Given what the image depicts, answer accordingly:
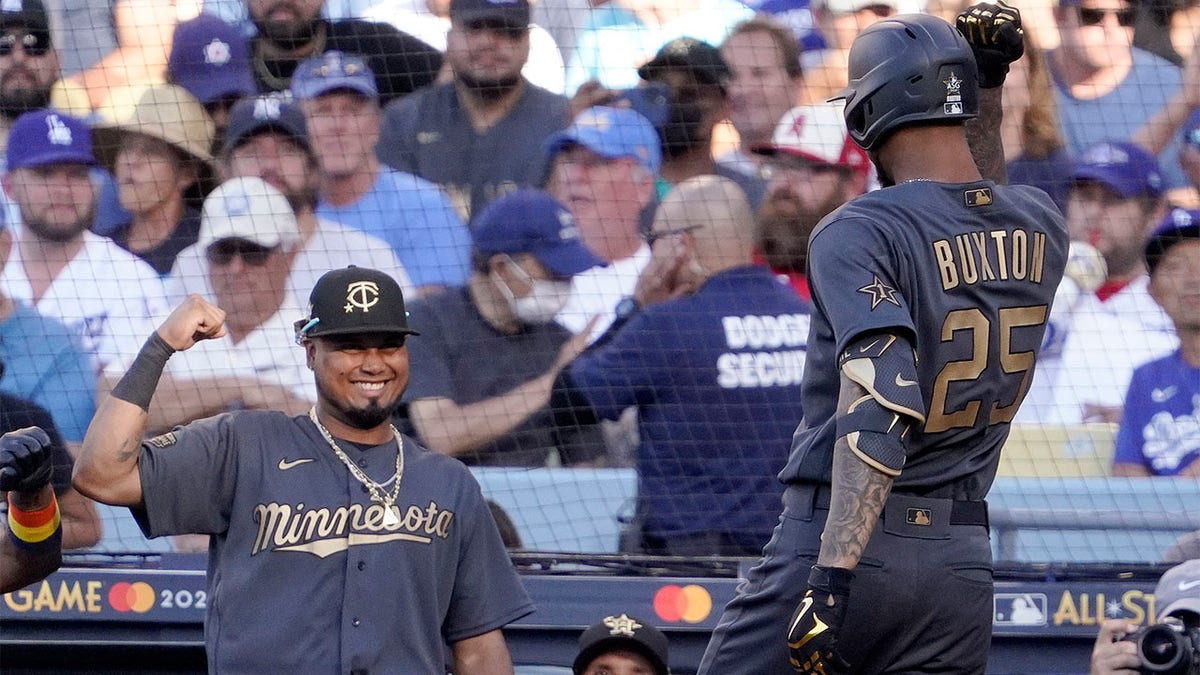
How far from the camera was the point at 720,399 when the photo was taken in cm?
468

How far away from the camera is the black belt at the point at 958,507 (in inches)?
103

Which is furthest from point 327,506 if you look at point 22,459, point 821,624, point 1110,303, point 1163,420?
point 1110,303

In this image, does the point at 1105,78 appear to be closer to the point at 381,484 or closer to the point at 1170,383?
the point at 1170,383

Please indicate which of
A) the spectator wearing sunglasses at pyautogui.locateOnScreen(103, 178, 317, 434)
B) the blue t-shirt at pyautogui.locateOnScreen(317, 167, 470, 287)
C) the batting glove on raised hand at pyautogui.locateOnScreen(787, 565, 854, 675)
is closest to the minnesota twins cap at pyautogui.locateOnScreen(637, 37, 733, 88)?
the blue t-shirt at pyautogui.locateOnScreen(317, 167, 470, 287)

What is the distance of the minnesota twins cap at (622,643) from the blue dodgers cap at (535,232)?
1329 mm

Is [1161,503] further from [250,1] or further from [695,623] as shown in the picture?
[250,1]

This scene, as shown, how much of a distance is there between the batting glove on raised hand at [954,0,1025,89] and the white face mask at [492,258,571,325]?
7.02 ft

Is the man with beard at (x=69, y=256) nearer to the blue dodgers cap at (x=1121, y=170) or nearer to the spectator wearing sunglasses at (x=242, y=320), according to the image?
the spectator wearing sunglasses at (x=242, y=320)

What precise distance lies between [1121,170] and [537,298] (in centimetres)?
179

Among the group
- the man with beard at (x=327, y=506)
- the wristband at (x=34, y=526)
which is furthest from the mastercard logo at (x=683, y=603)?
the wristband at (x=34, y=526)

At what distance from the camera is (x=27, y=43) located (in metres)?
5.40

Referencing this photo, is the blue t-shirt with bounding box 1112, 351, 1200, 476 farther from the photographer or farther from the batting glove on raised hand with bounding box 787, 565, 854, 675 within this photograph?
the batting glove on raised hand with bounding box 787, 565, 854, 675

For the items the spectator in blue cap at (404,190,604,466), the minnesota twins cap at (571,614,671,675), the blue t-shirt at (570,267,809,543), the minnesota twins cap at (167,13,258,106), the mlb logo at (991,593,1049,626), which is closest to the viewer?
the minnesota twins cap at (571,614,671,675)

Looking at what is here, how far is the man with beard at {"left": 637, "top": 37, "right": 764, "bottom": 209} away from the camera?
5156mm
